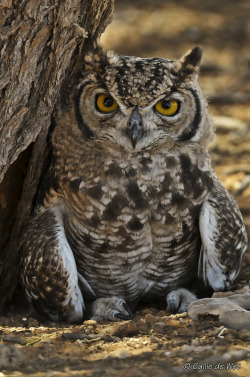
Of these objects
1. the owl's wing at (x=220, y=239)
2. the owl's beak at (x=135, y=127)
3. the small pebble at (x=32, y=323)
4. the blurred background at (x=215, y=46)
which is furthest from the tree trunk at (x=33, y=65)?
the blurred background at (x=215, y=46)

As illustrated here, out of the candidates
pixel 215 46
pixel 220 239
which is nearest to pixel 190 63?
pixel 220 239

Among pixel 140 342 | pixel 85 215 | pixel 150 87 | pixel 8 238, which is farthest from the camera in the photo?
pixel 8 238

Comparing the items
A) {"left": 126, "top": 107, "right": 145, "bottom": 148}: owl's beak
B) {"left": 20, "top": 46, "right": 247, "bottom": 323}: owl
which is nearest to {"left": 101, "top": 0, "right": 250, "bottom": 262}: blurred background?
{"left": 20, "top": 46, "right": 247, "bottom": 323}: owl

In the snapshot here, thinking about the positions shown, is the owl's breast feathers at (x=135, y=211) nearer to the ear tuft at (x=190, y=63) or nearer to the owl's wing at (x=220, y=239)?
the owl's wing at (x=220, y=239)

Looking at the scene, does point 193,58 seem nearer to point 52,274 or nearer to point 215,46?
point 52,274

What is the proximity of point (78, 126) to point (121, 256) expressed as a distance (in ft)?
2.82

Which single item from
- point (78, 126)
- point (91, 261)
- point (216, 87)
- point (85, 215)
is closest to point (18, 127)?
point (78, 126)

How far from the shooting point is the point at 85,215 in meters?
3.68

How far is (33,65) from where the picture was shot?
3.46 metres

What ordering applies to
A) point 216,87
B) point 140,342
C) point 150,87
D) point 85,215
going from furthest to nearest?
1. point 216,87
2. point 85,215
3. point 150,87
4. point 140,342

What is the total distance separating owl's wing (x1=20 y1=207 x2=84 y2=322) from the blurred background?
2.34 m

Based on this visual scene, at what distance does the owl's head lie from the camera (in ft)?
11.2

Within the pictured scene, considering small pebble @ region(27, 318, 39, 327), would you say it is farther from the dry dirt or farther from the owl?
the owl

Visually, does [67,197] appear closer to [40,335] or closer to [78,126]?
[78,126]
